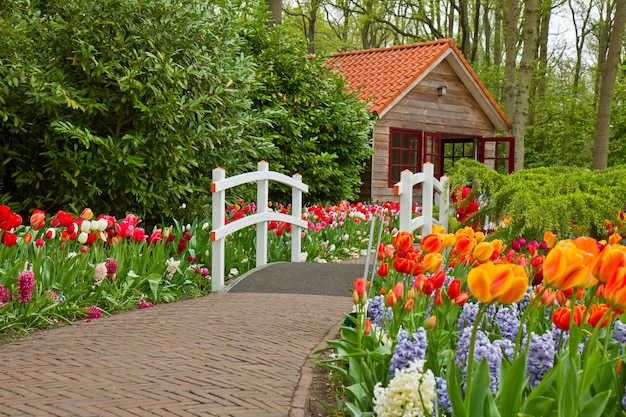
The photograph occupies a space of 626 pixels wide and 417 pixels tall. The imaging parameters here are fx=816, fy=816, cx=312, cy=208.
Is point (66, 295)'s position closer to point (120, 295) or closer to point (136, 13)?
point (120, 295)

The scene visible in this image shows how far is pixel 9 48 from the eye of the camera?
937 centimetres

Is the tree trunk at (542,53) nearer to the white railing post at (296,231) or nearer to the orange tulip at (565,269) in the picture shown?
the white railing post at (296,231)

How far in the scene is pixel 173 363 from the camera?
4855 mm

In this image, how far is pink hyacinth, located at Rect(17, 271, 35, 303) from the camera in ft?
18.9

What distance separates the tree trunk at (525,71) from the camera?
17.6 m

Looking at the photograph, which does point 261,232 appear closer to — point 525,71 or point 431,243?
point 431,243

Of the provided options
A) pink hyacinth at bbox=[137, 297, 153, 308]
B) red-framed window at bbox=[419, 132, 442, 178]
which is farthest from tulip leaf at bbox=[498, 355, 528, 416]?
red-framed window at bbox=[419, 132, 442, 178]

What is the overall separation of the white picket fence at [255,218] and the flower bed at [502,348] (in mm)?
4216

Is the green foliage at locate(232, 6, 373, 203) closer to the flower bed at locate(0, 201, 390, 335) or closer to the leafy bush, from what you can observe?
the leafy bush

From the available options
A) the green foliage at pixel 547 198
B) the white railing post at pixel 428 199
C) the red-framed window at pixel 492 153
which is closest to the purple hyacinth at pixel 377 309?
the green foliage at pixel 547 198

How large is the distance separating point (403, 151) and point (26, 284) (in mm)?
15245

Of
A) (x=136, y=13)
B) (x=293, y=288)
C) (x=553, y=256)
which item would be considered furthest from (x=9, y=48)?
(x=553, y=256)

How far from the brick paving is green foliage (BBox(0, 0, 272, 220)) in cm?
294

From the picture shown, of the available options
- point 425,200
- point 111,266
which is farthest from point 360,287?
point 425,200
